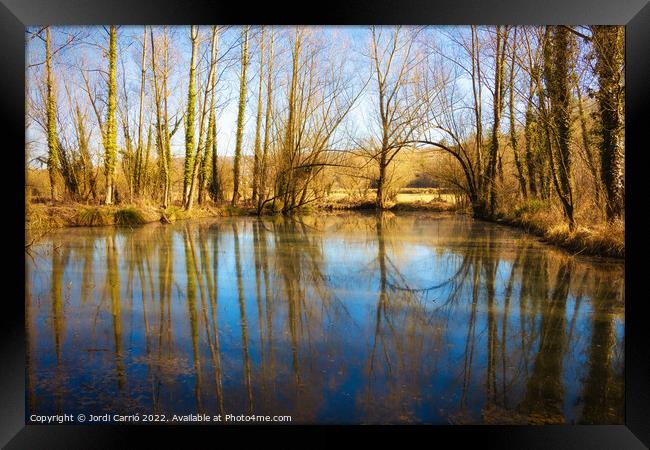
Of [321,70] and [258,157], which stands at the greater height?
[321,70]

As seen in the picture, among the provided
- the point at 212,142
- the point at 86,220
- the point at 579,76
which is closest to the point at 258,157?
the point at 212,142

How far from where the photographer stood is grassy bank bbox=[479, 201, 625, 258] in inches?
176

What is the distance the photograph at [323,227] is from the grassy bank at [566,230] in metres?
0.03

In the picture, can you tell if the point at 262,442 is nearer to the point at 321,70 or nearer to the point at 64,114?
the point at 64,114

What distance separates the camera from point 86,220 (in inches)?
211

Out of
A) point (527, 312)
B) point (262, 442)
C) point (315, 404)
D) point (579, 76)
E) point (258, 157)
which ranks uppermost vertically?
point (579, 76)

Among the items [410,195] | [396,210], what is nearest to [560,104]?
[410,195]

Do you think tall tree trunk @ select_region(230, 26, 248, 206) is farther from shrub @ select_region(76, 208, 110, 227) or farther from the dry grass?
the dry grass

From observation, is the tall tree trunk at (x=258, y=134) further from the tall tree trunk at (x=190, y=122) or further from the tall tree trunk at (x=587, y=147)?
the tall tree trunk at (x=587, y=147)

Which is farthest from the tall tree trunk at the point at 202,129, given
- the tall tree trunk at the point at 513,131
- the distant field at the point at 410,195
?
the tall tree trunk at the point at 513,131

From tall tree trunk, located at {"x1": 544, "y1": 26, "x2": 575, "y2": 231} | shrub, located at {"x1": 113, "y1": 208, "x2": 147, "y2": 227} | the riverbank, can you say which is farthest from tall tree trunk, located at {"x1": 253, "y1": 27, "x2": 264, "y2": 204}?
tall tree trunk, located at {"x1": 544, "y1": 26, "x2": 575, "y2": 231}

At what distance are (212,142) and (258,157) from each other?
1.01m

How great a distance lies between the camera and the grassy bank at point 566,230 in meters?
4.47

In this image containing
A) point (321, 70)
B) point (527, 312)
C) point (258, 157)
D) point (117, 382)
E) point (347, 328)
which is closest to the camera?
point (117, 382)
